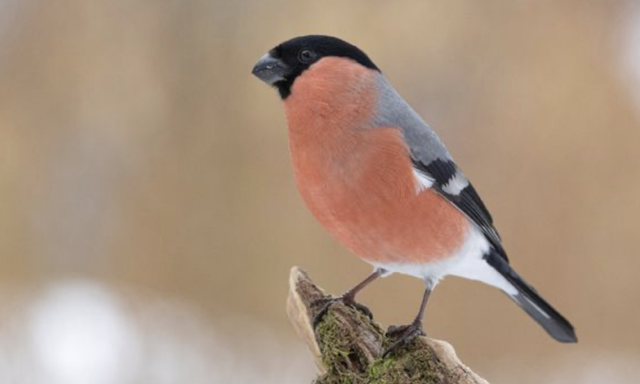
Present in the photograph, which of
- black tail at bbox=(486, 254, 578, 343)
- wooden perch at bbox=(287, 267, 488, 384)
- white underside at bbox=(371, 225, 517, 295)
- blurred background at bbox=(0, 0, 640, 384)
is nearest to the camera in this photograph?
wooden perch at bbox=(287, 267, 488, 384)

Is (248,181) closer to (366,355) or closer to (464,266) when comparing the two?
(464,266)

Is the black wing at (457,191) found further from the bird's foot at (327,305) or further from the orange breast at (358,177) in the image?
the bird's foot at (327,305)

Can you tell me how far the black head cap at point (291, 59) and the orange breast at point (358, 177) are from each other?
21mm

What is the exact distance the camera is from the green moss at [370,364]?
5.09ft

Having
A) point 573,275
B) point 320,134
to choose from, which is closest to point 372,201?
point 320,134

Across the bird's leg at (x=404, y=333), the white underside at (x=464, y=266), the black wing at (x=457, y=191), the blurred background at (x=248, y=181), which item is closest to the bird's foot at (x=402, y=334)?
the bird's leg at (x=404, y=333)

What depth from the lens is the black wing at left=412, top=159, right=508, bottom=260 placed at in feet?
5.66

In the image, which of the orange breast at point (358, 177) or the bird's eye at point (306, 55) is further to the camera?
the bird's eye at point (306, 55)

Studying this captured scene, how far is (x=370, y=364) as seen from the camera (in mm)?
1607

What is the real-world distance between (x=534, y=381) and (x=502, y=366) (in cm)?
15

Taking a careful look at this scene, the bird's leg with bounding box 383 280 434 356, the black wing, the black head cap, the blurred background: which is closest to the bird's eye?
the black head cap

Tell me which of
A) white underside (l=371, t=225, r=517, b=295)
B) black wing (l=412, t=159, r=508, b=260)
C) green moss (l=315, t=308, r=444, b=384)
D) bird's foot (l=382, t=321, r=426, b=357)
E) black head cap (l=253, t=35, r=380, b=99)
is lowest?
green moss (l=315, t=308, r=444, b=384)

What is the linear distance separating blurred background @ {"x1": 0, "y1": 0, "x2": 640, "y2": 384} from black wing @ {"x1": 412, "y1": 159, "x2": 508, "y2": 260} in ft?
4.12

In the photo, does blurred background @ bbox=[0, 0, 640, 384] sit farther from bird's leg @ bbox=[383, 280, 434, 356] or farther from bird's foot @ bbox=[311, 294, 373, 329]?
bird's leg @ bbox=[383, 280, 434, 356]
